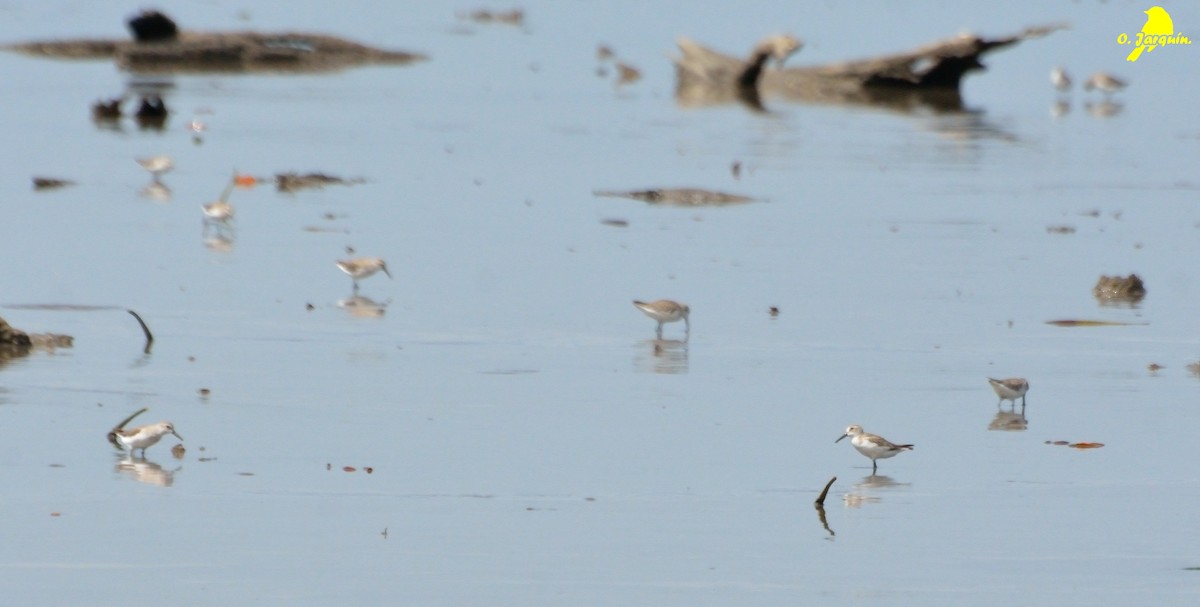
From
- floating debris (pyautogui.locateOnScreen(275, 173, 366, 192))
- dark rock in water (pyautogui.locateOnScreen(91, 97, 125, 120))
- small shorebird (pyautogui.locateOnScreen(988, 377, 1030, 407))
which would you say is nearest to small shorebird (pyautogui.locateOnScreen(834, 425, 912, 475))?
small shorebird (pyautogui.locateOnScreen(988, 377, 1030, 407))

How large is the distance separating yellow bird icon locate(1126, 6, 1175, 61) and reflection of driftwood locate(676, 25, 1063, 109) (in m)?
19.9

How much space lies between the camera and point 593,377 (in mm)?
14359

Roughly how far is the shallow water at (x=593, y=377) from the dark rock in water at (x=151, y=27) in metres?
22.3

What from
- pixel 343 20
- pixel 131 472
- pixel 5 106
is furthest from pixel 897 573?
pixel 343 20

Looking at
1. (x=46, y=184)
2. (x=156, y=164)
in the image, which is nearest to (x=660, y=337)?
(x=46, y=184)

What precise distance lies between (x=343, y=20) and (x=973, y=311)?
66.0 meters

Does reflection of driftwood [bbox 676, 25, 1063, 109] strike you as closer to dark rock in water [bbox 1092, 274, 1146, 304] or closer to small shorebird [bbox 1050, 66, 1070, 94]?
small shorebird [bbox 1050, 66, 1070, 94]

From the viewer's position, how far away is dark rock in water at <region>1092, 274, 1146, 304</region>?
18656 mm

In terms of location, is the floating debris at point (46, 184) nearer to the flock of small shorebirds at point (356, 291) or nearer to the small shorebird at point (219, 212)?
the flock of small shorebirds at point (356, 291)

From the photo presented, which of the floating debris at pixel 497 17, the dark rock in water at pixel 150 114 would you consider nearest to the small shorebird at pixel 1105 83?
the dark rock in water at pixel 150 114

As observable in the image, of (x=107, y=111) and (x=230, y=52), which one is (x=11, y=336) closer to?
(x=107, y=111)

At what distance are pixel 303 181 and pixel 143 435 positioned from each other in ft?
50.9

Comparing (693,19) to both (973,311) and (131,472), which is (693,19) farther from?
(131,472)

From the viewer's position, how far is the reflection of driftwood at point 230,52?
175 ft
